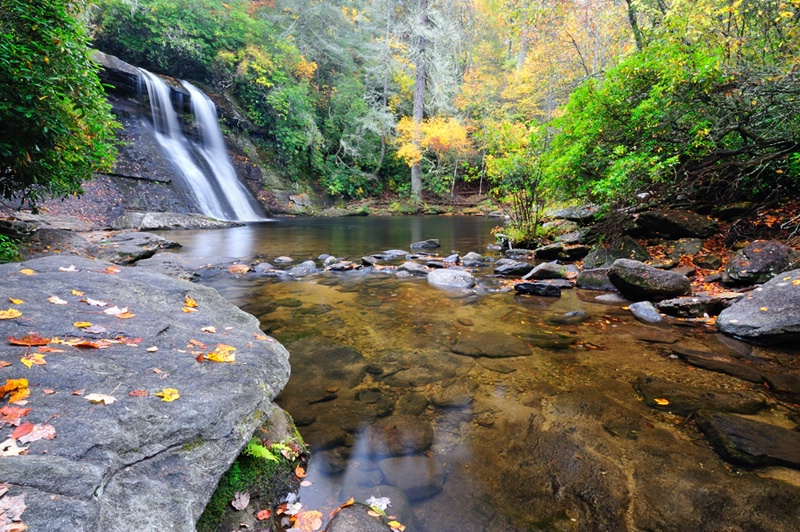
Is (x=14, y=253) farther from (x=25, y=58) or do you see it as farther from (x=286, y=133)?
(x=286, y=133)

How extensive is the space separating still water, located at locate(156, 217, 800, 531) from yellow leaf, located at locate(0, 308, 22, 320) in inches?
63.6

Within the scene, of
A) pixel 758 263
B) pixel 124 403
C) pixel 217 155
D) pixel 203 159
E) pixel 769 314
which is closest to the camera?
pixel 124 403

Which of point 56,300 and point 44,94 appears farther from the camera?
point 44,94

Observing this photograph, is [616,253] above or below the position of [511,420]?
above

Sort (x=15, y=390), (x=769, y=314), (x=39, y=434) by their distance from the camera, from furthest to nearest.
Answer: (x=769, y=314) < (x=15, y=390) < (x=39, y=434)

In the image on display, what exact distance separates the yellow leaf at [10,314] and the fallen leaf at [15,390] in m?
0.74

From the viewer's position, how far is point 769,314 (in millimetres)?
3576

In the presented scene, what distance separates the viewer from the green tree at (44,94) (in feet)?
11.5

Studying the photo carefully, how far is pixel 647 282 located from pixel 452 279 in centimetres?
287

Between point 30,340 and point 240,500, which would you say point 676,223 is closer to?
point 240,500

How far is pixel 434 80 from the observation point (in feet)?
75.1

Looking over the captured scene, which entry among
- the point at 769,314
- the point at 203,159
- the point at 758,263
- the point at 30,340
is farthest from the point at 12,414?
the point at 203,159

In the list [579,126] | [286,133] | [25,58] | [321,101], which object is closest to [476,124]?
[321,101]

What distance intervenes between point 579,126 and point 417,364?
5.64 m
